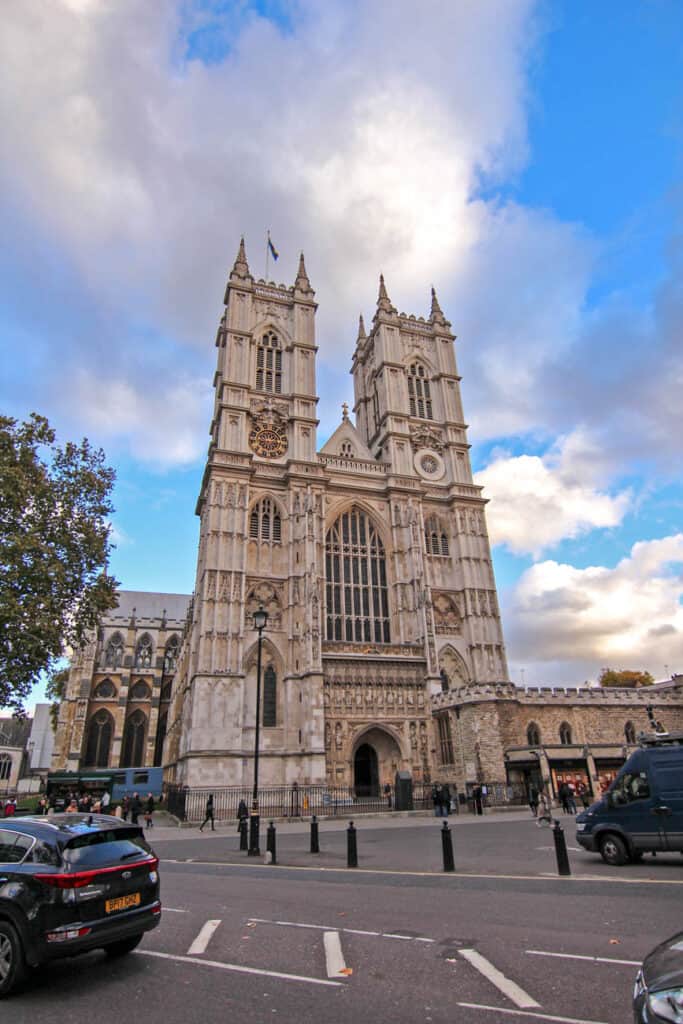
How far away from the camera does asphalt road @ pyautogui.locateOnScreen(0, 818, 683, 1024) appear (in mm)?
4457

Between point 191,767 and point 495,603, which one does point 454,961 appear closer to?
point 191,767

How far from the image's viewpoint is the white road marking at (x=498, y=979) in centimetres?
446

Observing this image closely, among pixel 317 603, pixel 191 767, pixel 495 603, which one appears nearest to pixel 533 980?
pixel 191 767

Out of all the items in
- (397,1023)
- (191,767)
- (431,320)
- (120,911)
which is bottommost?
(397,1023)

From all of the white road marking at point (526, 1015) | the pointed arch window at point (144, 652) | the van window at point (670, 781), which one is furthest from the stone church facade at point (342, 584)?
the white road marking at point (526, 1015)

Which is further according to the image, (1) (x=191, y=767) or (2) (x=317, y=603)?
(2) (x=317, y=603)

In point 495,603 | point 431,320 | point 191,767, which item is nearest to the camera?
point 191,767

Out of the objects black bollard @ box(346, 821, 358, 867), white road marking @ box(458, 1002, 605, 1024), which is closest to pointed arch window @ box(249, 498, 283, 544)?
black bollard @ box(346, 821, 358, 867)

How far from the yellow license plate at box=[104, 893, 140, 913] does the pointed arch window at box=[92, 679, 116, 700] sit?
5219cm

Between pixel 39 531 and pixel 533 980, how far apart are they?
1795cm

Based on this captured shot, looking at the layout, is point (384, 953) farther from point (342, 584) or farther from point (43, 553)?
→ point (342, 584)

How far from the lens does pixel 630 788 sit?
442 inches

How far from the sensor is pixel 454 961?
5473 mm

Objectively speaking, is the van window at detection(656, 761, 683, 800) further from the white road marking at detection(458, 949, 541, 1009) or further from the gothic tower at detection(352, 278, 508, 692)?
the gothic tower at detection(352, 278, 508, 692)
